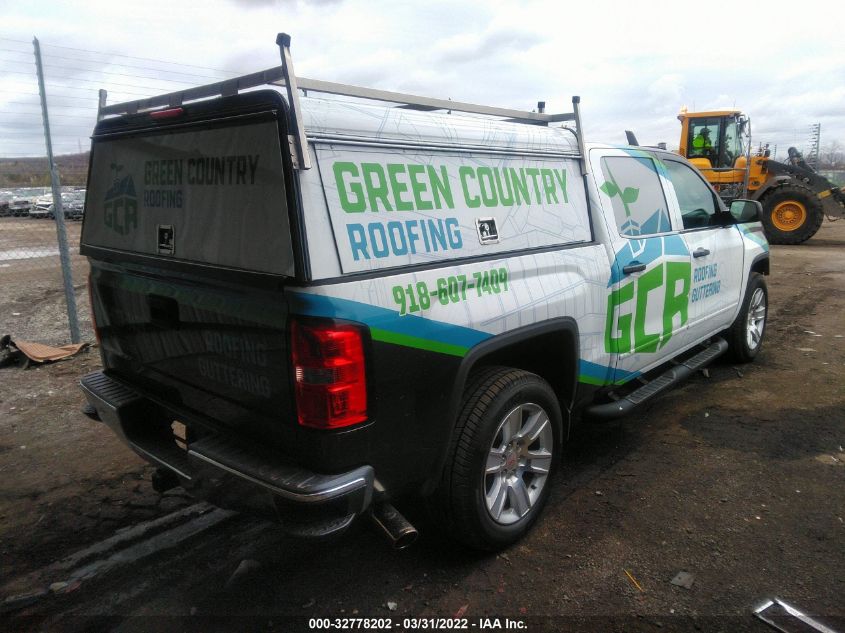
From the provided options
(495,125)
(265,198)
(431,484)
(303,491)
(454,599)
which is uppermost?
(495,125)

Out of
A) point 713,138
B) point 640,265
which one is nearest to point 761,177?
point 713,138

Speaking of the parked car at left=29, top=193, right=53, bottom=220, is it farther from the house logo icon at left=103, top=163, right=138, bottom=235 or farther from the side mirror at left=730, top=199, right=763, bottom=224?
the side mirror at left=730, top=199, right=763, bottom=224

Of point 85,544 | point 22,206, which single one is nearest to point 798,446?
point 85,544

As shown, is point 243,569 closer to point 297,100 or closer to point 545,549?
point 545,549

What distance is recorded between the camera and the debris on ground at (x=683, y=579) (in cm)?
280

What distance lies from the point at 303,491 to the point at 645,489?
223cm

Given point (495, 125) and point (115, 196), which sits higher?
point (495, 125)

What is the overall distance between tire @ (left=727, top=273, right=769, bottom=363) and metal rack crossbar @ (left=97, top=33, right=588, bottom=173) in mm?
2875

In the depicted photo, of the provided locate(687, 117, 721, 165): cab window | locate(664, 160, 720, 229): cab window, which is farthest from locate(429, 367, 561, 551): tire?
locate(687, 117, 721, 165): cab window

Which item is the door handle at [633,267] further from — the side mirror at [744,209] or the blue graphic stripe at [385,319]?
the side mirror at [744,209]

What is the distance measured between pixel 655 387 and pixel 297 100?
294 cm

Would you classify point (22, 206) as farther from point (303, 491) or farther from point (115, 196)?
point (303, 491)

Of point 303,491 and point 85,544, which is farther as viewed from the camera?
point 85,544

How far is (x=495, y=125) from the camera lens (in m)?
3.05
